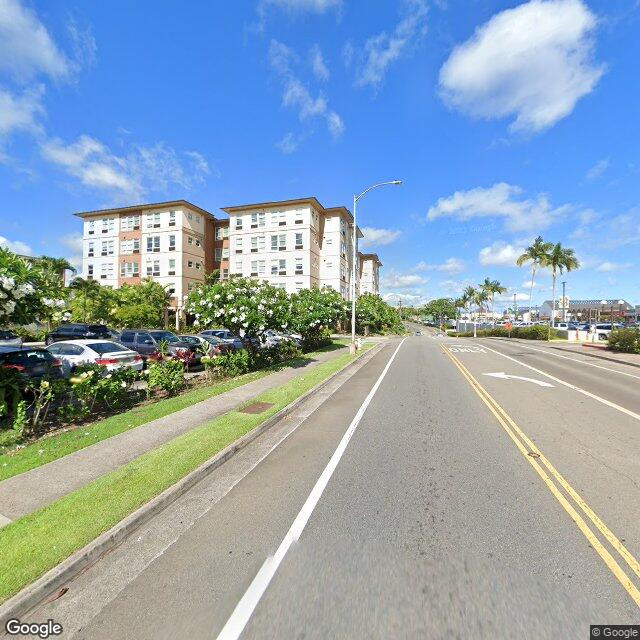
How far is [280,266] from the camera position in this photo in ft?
157

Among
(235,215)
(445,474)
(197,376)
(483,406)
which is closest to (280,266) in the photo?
(235,215)

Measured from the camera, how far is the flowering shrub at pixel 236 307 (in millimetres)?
14633

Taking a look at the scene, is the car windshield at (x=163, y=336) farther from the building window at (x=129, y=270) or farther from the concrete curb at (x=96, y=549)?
the building window at (x=129, y=270)

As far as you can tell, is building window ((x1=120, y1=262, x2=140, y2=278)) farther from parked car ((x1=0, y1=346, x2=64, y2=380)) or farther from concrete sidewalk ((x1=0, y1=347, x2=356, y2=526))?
concrete sidewalk ((x1=0, y1=347, x2=356, y2=526))

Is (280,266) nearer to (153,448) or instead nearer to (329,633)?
(153,448)

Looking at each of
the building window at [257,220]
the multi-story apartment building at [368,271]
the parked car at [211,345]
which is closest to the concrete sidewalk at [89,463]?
the parked car at [211,345]

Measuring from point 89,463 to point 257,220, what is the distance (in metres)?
46.5

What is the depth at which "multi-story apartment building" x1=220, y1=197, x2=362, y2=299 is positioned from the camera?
47.2 m

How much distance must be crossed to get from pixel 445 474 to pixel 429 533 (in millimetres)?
1610

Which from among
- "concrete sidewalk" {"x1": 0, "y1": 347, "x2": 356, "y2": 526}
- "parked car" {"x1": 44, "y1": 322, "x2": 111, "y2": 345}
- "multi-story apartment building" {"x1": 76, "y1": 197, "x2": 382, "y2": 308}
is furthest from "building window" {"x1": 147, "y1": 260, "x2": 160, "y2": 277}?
"concrete sidewalk" {"x1": 0, "y1": 347, "x2": 356, "y2": 526}

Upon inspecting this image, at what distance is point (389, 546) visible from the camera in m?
3.65

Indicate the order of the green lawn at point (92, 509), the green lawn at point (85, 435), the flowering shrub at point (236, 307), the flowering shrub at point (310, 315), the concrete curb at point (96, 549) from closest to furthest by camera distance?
the concrete curb at point (96, 549), the green lawn at point (92, 509), the green lawn at point (85, 435), the flowering shrub at point (236, 307), the flowering shrub at point (310, 315)

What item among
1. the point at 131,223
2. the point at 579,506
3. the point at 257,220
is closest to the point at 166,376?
the point at 579,506

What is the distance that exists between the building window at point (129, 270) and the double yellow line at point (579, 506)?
162ft
